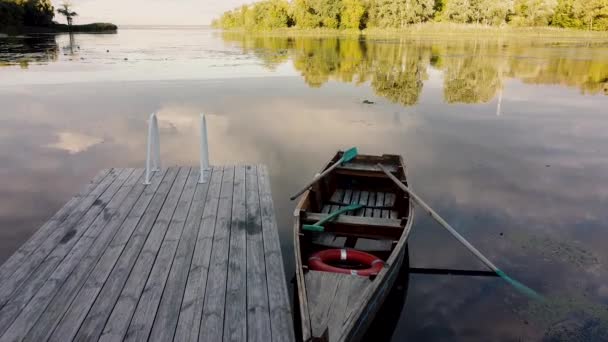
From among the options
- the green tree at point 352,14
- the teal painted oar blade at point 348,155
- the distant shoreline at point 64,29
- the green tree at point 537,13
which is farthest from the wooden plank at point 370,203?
the distant shoreline at point 64,29

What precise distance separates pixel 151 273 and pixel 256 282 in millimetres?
1053

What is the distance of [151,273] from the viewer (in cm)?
406

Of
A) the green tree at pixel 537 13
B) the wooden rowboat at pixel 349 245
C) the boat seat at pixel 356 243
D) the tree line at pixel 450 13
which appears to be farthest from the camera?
the green tree at pixel 537 13

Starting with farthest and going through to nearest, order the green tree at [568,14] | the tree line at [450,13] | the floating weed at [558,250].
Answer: the tree line at [450,13] < the green tree at [568,14] < the floating weed at [558,250]

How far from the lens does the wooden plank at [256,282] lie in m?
3.35

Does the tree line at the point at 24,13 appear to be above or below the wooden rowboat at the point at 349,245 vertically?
above

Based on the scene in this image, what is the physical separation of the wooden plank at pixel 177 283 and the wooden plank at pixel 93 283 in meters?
0.61

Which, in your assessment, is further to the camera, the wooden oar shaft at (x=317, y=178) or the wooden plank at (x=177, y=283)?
the wooden oar shaft at (x=317, y=178)

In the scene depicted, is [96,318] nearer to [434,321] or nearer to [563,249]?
[434,321]

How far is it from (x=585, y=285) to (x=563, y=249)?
0.95 metres

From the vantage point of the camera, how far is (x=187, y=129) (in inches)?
477

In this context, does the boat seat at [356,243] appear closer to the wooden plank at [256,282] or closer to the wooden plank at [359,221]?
the wooden plank at [359,221]

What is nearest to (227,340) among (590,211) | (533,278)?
(533,278)

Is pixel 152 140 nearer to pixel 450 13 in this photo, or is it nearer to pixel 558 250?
pixel 558 250
